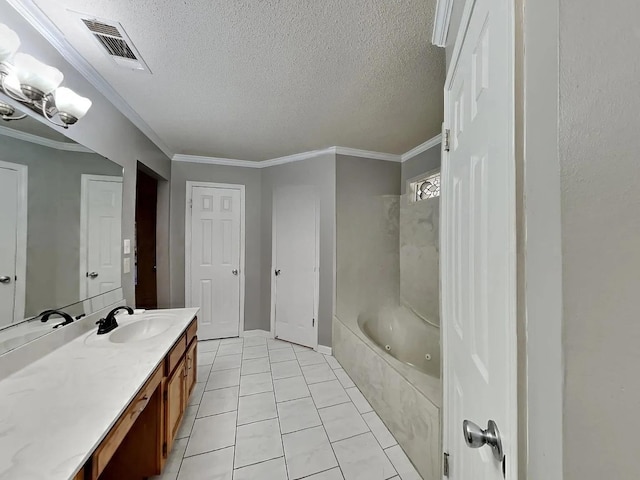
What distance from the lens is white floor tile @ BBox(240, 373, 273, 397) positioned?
2197 millimetres

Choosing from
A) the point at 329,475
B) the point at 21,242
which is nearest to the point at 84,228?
the point at 21,242

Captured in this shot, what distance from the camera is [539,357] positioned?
377mm

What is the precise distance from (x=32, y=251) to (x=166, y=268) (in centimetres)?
190

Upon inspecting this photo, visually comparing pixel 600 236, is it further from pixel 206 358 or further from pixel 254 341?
pixel 254 341

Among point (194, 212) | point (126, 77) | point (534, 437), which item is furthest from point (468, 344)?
point (194, 212)

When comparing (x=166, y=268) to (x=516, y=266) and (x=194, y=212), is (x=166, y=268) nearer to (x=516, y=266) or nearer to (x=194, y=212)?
(x=194, y=212)

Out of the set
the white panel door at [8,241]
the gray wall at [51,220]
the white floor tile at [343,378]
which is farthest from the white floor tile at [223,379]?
the white panel door at [8,241]

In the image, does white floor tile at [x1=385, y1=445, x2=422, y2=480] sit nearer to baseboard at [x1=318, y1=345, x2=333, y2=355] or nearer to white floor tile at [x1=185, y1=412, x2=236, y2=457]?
white floor tile at [x1=185, y1=412, x2=236, y2=457]

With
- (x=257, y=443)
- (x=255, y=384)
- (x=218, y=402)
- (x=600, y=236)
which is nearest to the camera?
(x=600, y=236)

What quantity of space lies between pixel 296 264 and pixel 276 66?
2.12m

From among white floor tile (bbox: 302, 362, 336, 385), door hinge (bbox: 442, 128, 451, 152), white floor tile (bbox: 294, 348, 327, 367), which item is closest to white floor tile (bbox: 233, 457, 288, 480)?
white floor tile (bbox: 302, 362, 336, 385)

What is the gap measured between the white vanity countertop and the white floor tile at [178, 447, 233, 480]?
2.33 feet

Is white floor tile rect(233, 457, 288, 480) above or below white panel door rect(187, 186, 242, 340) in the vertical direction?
below

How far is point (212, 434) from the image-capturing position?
67.3 inches
